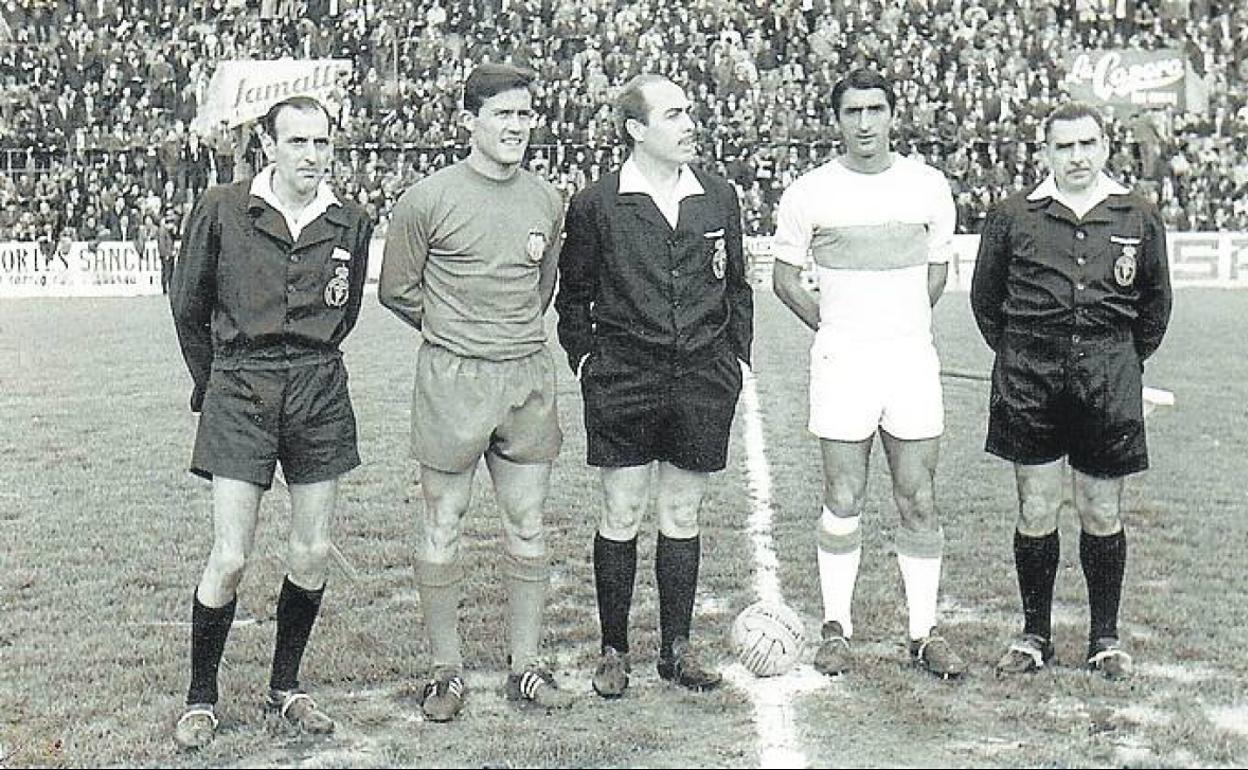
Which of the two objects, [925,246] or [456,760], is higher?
[925,246]

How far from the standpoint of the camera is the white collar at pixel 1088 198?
5.67 m

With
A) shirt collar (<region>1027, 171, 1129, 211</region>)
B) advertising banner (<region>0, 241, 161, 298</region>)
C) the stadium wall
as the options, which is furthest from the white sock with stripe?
advertising banner (<region>0, 241, 161, 298</region>)

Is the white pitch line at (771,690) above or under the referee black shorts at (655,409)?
under

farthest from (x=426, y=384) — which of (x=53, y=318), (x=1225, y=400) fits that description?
(x=53, y=318)

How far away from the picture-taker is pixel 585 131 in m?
32.2

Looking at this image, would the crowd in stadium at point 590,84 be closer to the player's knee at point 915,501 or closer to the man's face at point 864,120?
the player's knee at point 915,501

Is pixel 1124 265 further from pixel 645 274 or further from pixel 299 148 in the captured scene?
pixel 299 148

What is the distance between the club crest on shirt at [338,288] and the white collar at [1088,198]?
2.40 metres

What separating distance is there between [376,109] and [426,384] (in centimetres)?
2867

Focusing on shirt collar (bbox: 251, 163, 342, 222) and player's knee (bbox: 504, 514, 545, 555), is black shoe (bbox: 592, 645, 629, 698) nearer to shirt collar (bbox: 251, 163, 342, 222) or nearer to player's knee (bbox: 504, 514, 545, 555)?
player's knee (bbox: 504, 514, 545, 555)

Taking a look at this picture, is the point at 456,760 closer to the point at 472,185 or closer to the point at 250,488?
the point at 250,488

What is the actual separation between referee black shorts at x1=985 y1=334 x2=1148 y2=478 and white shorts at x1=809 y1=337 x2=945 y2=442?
27cm

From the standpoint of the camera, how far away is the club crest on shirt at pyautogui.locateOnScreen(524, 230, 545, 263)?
535 cm

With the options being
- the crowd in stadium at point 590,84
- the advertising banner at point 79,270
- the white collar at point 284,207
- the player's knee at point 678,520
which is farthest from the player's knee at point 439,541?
the advertising banner at point 79,270
